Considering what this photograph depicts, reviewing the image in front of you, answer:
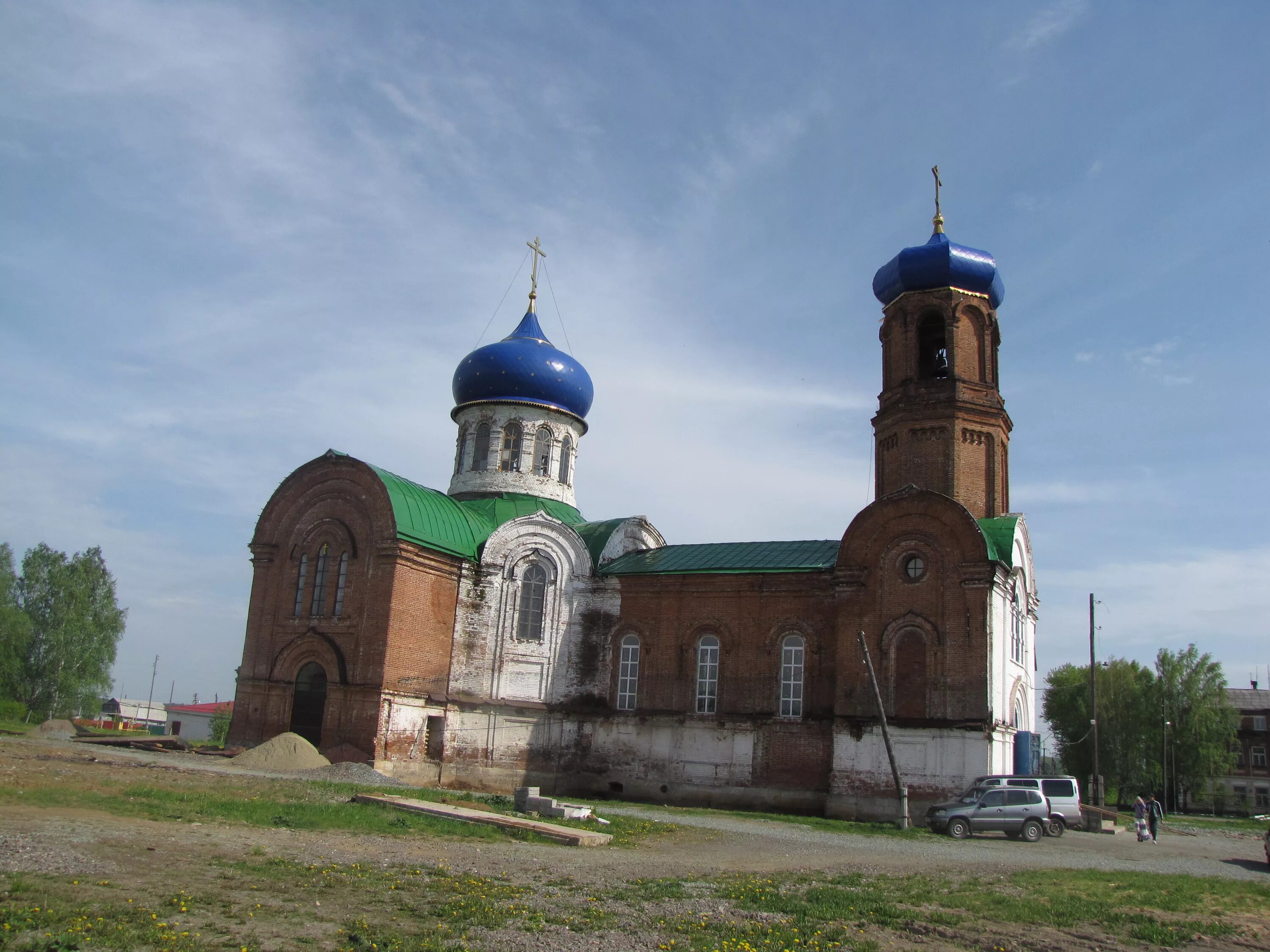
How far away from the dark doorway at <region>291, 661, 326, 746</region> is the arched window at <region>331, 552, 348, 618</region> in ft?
4.12

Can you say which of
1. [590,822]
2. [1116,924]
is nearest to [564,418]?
[590,822]

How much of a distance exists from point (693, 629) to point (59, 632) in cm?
2639

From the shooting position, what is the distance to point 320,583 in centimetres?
2320

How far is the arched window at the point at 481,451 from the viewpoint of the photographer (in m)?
27.4

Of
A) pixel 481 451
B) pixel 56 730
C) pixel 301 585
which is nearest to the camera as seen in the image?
pixel 301 585

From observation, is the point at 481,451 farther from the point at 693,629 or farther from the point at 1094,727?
the point at 1094,727

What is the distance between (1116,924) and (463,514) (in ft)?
58.8

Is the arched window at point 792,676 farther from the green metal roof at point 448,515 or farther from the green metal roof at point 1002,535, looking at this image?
the green metal roof at point 448,515

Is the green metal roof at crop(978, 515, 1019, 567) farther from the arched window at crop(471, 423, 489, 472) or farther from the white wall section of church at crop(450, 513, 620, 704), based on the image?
the arched window at crop(471, 423, 489, 472)

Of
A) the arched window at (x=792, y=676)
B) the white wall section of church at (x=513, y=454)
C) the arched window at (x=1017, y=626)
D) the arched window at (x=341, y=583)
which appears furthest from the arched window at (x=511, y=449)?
the arched window at (x=1017, y=626)

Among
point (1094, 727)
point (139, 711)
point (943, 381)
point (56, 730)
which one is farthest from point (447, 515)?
point (139, 711)

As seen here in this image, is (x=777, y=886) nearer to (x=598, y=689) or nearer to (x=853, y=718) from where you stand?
(x=853, y=718)

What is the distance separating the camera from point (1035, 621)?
2420cm

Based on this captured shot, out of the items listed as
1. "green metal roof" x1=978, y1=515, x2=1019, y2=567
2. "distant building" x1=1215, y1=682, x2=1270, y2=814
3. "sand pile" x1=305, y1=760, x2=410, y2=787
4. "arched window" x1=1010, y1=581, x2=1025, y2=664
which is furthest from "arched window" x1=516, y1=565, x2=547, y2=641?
"distant building" x1=1215, y1=682, x2=1270, y2=814
